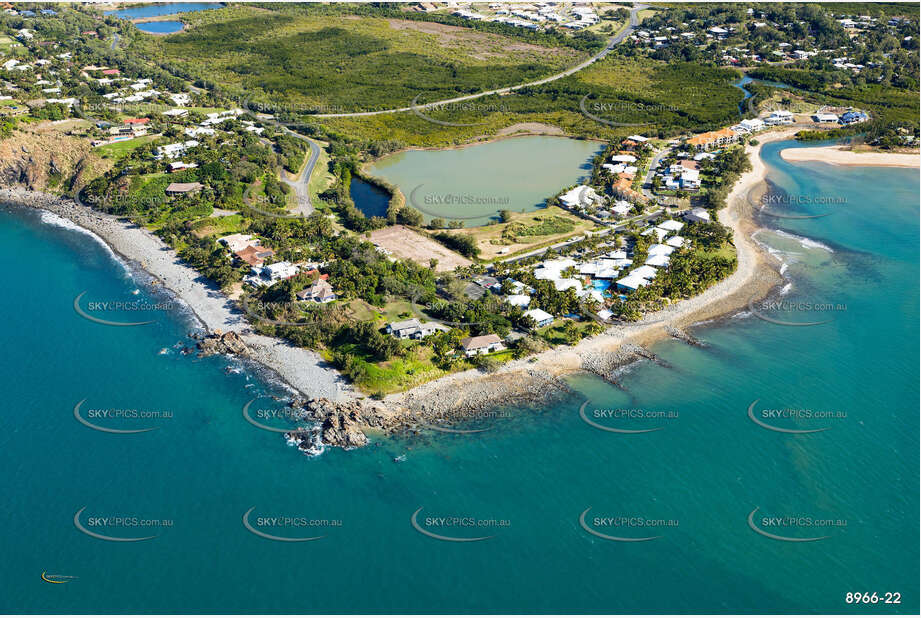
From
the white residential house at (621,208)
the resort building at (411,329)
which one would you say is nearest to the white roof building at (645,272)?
the white residential house at (621,208)

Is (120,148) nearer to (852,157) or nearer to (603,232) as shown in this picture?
(603,232)

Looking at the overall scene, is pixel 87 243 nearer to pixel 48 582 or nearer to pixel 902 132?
pixel 48 582

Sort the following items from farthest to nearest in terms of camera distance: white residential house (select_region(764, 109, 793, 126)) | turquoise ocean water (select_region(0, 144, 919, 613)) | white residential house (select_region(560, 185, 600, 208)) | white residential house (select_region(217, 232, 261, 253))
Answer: white residential house (select_region(764, 109, 793, 126)) → white residential house (select_region(560, 185, 600, 208)) → white residential house (select_region(217, 232, 261, 253)) → turquoise ocean water (select_region(0, 144, 919, 613))

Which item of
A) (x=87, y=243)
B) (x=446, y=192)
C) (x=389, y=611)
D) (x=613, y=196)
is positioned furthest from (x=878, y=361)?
(x=87, y=243)

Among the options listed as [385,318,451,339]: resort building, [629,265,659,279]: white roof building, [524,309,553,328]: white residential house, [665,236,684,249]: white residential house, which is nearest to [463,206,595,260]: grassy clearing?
[665,236,684,249]: white residential house

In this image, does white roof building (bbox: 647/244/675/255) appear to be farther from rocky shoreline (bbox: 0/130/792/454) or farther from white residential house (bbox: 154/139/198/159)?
white residential house (bbox: 154/139/198/159)

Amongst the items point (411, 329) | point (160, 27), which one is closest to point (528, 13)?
point (160, 27)
